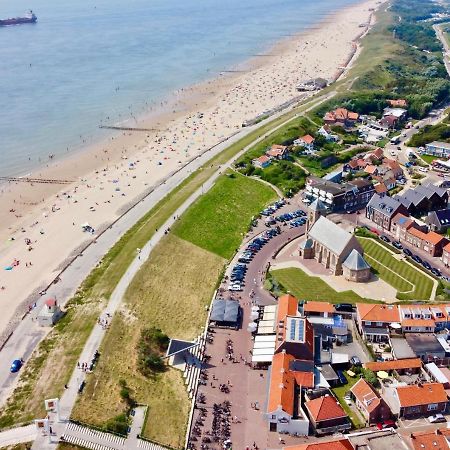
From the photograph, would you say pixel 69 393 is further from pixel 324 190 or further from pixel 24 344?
pixel 324 190

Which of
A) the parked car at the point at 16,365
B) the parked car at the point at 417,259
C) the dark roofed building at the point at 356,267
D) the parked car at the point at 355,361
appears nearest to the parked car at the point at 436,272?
the parked car at the point at 417,259

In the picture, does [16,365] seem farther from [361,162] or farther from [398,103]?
[398,103]

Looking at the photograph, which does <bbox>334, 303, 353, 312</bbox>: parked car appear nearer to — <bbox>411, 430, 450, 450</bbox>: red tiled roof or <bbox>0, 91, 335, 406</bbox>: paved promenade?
<bbox>411, 430, 450, 450</bbox>: red tiled roof

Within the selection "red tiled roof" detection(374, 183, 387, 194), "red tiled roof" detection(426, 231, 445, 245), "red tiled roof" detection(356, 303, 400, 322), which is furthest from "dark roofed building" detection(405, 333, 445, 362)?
"red tiled roof" detection(374, 183, 387, 194)

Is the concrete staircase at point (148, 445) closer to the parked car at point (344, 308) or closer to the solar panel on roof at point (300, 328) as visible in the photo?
the solar panel on roof at point (300, 328)

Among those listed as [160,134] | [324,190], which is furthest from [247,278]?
[160,134]

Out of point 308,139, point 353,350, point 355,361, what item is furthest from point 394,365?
point 308,139
